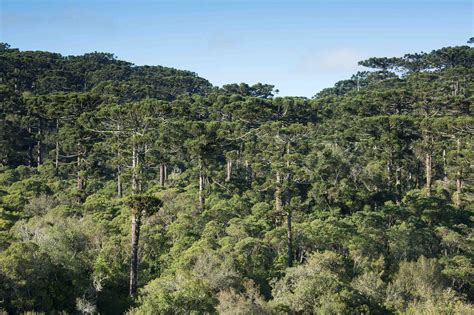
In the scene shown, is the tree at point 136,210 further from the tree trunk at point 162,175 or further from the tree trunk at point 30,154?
the tree trunk at point 30,154

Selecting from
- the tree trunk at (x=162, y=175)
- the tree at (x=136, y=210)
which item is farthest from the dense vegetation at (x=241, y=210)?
the tree trunk at (x=162, y=175)

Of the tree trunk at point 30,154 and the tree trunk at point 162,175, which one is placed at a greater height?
the tree trunk at point 30,154

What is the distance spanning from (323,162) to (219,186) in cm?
1195

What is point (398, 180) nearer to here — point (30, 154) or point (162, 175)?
point (162, 175)

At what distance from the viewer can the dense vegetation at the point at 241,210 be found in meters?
31.2

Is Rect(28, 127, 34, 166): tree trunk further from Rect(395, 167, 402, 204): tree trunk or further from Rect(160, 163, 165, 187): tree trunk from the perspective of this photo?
Rect(395, 167, 402, 204): tree trunk

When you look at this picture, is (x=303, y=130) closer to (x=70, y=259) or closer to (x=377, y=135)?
(x=377, y=135)

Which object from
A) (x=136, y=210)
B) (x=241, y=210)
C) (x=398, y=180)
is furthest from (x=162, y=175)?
(x=398, y=180)

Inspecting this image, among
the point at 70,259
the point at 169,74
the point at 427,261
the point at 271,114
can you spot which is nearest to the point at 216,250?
the point at 70,259

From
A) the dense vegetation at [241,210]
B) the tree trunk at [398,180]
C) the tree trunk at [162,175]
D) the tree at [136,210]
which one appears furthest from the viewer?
the tree trunk at [162,175]

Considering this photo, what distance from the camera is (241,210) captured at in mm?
48156

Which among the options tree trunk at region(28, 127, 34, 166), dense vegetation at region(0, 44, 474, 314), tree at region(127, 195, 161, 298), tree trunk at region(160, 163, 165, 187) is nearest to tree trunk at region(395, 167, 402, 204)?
dense vegetation at region(0, 44, 474, 314)

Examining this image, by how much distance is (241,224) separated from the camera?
4144 centimetres

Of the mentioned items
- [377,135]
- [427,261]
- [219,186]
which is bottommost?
[427,261]
